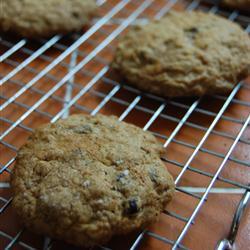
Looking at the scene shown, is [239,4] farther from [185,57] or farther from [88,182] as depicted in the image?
[88,182]

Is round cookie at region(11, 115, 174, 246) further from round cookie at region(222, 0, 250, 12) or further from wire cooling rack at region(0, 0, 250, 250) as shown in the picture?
round cookie at region(222, 0, 250, 12)

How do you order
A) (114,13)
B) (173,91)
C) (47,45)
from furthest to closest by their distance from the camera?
(114,13), (47,45), (173,91)

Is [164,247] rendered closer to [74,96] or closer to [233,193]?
[233,193]

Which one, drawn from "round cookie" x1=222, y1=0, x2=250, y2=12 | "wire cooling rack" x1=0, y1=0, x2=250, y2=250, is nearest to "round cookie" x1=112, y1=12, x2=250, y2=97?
"wire cooling rack" x1=0, y1=0, x2=250, y2=250

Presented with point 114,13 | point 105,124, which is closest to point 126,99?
point 105,124

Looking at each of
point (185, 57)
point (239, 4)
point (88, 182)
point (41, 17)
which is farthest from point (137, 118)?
point (239, 4)

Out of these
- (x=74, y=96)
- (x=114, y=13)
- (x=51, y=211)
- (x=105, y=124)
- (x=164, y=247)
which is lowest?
(x=51, y=211)

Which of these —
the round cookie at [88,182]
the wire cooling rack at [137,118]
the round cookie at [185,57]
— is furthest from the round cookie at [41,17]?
the round cookie at [88,182]
